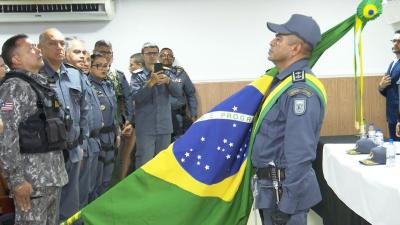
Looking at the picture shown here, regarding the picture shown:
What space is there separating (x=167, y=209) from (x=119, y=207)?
0.25 meters

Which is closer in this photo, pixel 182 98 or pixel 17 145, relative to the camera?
pixel 17 145

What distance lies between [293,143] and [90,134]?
2010 millimetres

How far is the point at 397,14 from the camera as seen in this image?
17.3ft

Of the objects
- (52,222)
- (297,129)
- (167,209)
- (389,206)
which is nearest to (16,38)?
(52,222)

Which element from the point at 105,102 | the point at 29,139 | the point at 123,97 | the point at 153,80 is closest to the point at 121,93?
the point at 123,97

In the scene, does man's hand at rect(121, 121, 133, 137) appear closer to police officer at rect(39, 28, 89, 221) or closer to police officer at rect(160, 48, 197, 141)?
police officer at rect(160, 48, 197, 141)

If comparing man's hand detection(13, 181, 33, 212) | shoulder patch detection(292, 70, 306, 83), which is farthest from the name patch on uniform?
man's hand detection(13, 181, 33, 212)

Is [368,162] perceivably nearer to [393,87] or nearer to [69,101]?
[69,101]

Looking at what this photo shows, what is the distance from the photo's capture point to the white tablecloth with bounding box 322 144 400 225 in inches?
75.7

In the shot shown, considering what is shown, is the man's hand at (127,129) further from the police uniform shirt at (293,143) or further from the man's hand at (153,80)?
the police uniform shirt at (293,143)

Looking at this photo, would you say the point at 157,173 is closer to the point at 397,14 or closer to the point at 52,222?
the point at 52,222

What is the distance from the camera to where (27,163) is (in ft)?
7.70

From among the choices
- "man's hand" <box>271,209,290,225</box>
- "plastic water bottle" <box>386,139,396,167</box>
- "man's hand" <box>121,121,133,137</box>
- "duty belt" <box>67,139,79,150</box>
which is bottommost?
"man's hand" <box>271,209,290,225</box>

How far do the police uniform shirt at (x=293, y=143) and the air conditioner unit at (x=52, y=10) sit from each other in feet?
13.2
